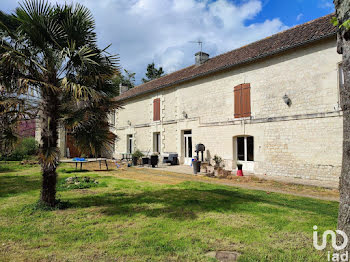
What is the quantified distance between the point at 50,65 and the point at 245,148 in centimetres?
914

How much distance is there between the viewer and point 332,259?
2756 mm

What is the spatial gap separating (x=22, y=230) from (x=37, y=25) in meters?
3.84

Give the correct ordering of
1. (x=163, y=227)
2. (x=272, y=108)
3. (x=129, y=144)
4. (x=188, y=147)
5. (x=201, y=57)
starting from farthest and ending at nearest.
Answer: (x=129, y=144) < (x=201, y=57) < (x=188, y=147) < (x=272, y=108) < (x=163, y=227)

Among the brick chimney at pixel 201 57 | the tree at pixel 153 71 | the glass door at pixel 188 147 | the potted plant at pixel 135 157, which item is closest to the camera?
the glass door at pixel 188 147

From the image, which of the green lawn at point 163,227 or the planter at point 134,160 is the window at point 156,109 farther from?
the green lawn at point 163,227

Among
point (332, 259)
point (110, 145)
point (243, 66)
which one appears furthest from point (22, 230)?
point (243, 66)

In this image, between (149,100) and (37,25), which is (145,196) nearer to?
(37,25)

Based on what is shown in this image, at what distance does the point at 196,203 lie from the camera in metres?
5.38

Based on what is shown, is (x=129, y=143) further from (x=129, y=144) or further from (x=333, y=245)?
(x=333, y=245)

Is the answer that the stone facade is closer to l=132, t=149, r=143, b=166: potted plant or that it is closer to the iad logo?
l=132, t=149, r=143, b=166: potted plant

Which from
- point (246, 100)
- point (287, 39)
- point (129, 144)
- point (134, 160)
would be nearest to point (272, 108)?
point (246, 100)

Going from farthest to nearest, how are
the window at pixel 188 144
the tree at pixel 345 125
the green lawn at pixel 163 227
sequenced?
the window at pixel 188 144 < the green lawn at pixel 163 227 < the tree at pixel 345 125

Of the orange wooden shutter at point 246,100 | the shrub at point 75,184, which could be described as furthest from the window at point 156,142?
the shrub at point 75,184

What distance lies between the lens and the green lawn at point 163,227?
302 centimetres
